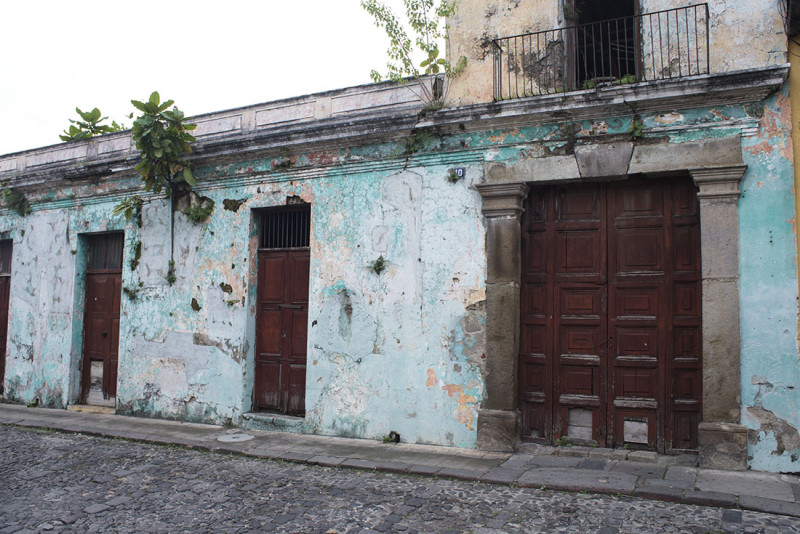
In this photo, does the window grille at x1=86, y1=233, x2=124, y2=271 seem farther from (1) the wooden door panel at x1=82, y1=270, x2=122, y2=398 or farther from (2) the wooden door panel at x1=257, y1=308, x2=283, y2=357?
(2) the wooden door panel at x1=257, y1=308, x2=283, y2=357

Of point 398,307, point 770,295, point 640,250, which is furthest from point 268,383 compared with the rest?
point 770,295

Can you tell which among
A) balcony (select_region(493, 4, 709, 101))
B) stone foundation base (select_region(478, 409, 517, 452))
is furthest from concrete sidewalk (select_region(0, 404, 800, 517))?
balcony (select_region(493, 4, 709, 101))

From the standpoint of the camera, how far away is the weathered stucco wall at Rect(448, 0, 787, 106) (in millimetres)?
5539

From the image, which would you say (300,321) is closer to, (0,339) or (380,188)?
(380,188)

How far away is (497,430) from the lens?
20.3 ft

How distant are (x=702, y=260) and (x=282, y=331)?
16.2ft

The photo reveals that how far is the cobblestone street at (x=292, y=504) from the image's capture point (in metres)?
4.24

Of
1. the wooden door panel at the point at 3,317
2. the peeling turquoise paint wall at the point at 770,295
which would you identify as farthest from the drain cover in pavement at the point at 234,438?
the wooden door panel at the point at 3,317

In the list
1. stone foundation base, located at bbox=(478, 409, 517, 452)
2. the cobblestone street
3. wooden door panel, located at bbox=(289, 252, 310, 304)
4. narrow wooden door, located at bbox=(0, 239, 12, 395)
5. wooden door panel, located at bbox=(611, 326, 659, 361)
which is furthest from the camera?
narrow wooden door, located at bbox=(0, 239, 12, 395)

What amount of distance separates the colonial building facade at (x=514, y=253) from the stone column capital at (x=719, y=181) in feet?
0.07

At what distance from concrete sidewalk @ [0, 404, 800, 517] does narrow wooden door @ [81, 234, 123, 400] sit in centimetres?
148

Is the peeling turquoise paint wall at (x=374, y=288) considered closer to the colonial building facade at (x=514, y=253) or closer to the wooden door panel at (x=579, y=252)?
the colonial building facade at (x=514, y=253)

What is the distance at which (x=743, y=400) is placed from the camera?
17.5 feet

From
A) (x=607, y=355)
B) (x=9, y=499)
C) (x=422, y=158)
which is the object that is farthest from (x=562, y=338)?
(x=9, y=499)
